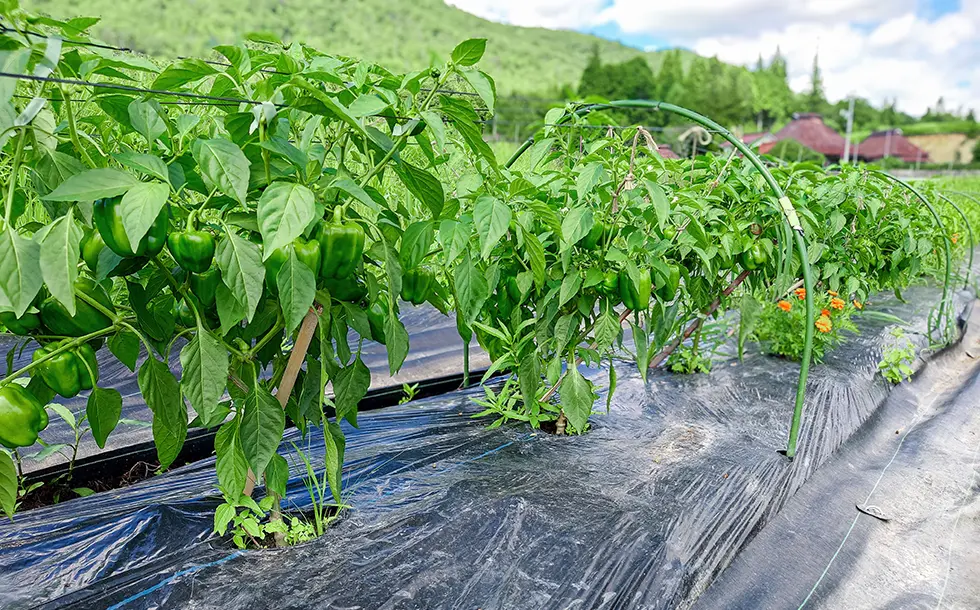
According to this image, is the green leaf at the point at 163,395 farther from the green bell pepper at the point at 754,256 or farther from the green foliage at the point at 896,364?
the green foliage at the point at 896,364

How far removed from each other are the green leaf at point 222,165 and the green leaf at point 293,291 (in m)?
0.12

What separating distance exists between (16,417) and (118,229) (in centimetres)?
31

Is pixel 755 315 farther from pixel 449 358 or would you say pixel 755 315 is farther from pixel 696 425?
pixel 449 358

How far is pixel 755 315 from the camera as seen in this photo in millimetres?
2271

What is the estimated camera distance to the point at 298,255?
3.16ft

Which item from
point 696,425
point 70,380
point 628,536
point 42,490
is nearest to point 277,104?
point 70,380

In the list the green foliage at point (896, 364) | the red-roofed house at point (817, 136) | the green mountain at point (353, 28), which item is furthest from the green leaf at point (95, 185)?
the red-roofed house at point (817, 136)

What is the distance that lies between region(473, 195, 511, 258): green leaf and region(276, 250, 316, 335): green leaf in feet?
1.24

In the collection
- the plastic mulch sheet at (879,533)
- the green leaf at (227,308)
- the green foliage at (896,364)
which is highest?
the green leaf at (227,308)

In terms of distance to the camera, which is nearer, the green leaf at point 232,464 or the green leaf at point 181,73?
the green leaf at point 181,73

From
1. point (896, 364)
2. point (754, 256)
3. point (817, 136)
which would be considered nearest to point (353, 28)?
point (817, 136)

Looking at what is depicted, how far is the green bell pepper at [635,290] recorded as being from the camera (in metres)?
1.58

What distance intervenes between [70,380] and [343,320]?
46 centimetres

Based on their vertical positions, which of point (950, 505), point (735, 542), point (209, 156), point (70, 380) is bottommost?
point (950, 505)
